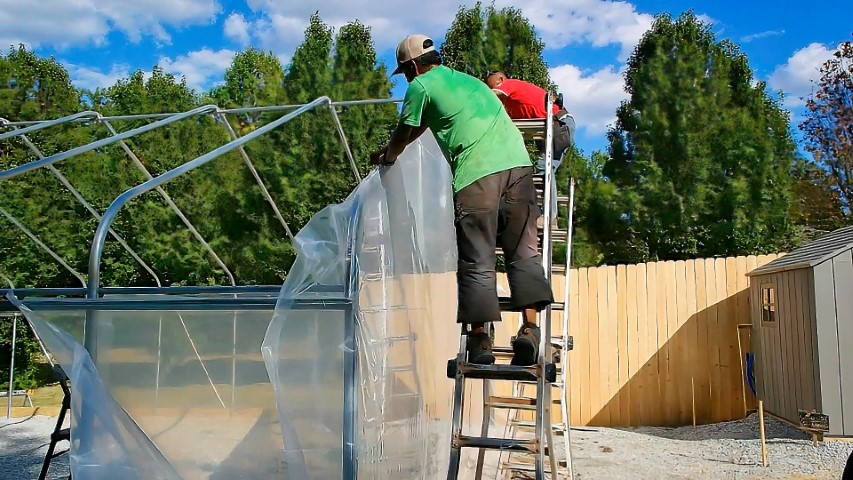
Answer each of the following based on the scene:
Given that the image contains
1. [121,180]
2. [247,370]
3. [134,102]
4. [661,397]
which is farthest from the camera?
[134,102]

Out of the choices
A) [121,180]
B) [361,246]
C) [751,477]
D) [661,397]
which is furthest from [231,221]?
[361,246]

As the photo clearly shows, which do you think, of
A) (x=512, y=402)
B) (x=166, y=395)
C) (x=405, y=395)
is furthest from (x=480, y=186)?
(x=166, y=395)

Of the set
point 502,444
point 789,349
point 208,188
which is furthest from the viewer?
point 208,188

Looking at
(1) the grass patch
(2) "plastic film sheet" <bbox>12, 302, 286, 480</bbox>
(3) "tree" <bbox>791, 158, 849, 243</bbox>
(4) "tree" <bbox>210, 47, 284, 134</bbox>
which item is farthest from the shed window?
(4) "tree" <bbox>210, 47, 284, 134</bbox>

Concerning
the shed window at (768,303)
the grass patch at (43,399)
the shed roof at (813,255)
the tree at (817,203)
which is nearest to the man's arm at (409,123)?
the shed roof at (813,255)

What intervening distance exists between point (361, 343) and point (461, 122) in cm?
98

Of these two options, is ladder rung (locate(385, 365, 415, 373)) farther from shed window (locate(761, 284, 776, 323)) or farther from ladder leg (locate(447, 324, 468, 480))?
shed window (locate(761, 284, 776, 323))

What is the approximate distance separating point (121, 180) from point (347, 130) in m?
3.96

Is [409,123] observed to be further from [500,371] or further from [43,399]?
[43,399]

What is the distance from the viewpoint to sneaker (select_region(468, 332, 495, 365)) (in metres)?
2.96

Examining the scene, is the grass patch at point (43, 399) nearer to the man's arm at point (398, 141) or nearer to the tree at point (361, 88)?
the tree at point (361, 88)

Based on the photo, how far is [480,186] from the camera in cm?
302

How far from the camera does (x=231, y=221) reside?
466 inches

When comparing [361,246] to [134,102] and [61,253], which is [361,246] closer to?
[61,253]
